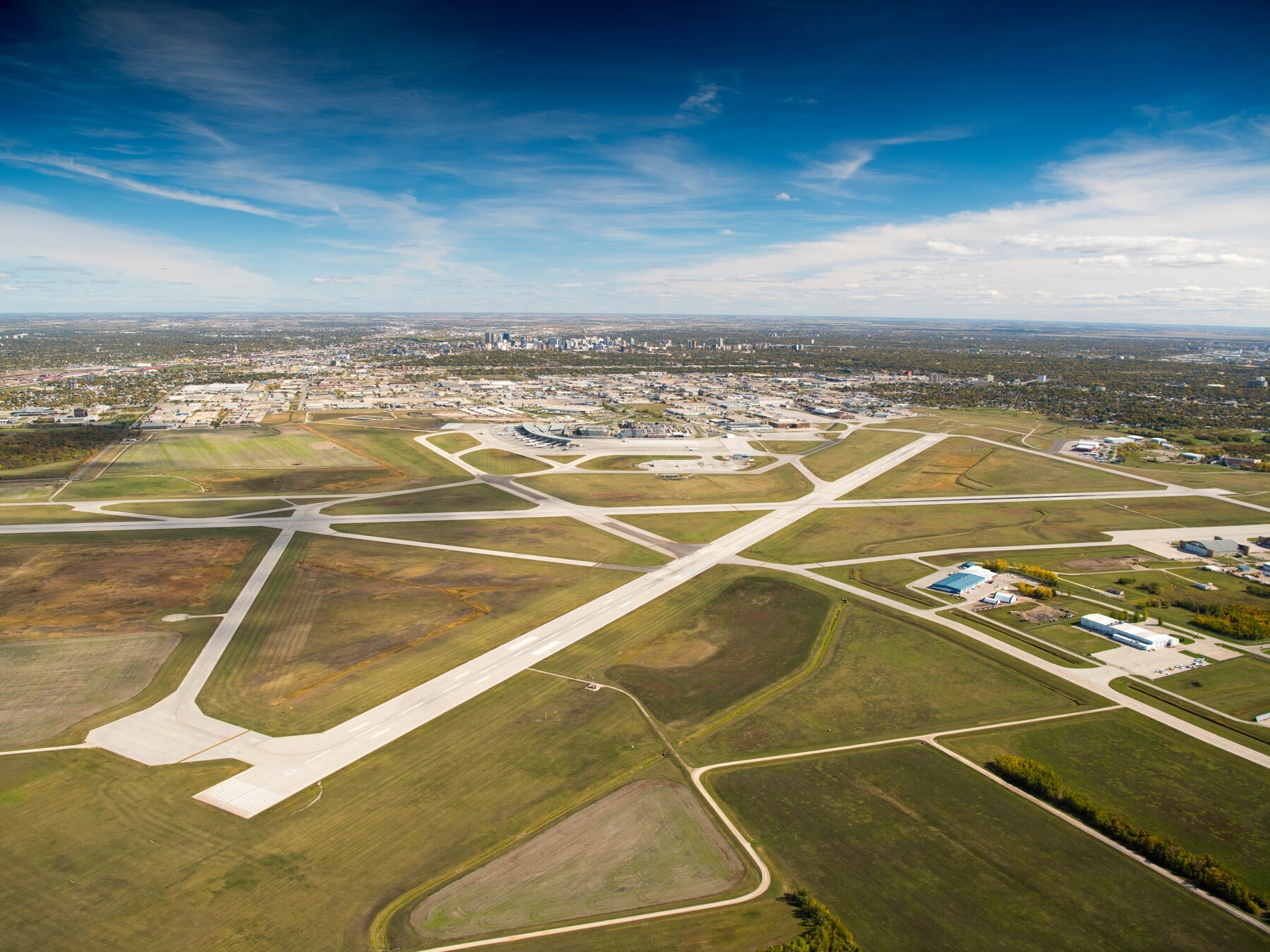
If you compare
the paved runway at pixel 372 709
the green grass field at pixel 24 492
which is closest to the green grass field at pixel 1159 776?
the paved runway at pixel 372 709

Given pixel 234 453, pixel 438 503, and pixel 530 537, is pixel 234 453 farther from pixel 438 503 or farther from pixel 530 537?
pixel 530 537

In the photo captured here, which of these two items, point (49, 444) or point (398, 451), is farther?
point (398, 451)

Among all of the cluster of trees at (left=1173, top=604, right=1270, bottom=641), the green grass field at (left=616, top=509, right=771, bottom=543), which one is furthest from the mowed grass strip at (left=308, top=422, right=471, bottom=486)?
the cluster of trees at (left=1173, top=604, right=1270, bottom=641)

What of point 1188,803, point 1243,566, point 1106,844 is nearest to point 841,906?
point 1106,844

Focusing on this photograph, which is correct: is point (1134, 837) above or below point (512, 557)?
below

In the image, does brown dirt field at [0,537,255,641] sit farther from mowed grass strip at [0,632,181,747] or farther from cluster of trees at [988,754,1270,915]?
cluster of trees at [988,754,1270,915]

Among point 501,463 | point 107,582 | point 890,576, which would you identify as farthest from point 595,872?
point 501,463
